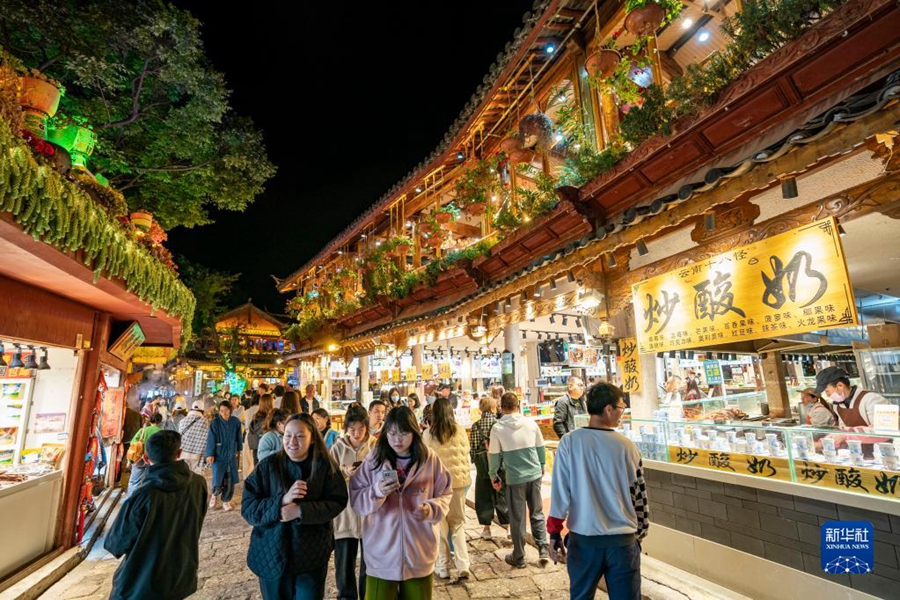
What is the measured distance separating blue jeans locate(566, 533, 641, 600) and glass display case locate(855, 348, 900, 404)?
1053 cm

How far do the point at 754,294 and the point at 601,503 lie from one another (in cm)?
273

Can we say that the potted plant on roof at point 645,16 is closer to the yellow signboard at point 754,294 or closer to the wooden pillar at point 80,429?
the yellow signboard at point 754,294

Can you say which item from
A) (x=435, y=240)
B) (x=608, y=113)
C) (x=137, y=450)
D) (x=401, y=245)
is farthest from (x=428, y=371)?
(x=608, y=113)

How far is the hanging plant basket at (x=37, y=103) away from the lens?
440cm

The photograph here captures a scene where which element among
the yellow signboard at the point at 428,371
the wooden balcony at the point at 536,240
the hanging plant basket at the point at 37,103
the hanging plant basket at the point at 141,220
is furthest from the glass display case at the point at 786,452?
the yellow signboard at the point at 428,371

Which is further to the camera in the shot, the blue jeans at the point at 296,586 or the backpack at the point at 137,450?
the backpack at the point at 137,450

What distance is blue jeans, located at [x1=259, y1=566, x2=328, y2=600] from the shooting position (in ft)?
9.95

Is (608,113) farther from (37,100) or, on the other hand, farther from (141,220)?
(141,220)

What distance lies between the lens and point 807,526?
3.93 meters

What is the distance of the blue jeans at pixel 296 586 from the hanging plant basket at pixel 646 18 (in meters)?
5.96

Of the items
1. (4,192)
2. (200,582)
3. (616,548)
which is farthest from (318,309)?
(616,548)

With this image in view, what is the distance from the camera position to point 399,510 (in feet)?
10.0

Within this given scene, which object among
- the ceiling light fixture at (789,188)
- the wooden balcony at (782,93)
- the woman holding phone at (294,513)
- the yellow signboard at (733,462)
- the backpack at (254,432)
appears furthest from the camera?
the backpack at (254,432)

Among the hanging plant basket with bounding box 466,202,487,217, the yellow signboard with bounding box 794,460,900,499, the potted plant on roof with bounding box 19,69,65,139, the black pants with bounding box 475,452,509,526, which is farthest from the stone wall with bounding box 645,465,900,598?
the potted plant on roof with bounding box 19,69,65,139
